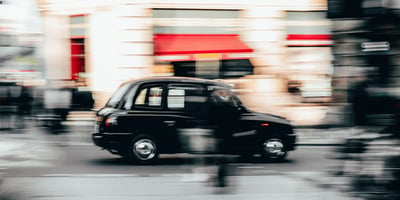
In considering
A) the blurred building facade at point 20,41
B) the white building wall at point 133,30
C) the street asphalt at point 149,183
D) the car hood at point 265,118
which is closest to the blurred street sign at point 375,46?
the street asphalt at point 149,183

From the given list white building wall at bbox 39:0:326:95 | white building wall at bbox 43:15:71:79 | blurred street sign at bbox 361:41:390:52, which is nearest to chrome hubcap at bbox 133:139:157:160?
white building wall at bbox 39:0:326:95

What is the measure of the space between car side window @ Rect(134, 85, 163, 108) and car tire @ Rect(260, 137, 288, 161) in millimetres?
1814

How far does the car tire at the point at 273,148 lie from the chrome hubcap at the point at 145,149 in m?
1.77

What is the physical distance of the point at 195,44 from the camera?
1572 centimetres

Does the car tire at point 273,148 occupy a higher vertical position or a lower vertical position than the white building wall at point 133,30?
lower

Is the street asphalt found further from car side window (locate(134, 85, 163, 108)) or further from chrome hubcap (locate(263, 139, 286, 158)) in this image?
car side window (locate(134, 85, 163, 108))

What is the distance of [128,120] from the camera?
30.9 feet

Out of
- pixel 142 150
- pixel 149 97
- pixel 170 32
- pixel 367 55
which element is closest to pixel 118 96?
pixel 149 97

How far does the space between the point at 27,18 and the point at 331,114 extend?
249cm

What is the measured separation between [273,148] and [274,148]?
2 centimetres

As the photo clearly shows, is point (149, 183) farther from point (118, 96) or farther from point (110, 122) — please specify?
point (118, 96)

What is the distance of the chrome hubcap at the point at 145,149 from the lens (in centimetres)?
941

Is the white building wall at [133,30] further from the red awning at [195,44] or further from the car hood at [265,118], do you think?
the car hood at [265,118]

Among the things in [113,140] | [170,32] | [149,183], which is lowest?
[149,183]
